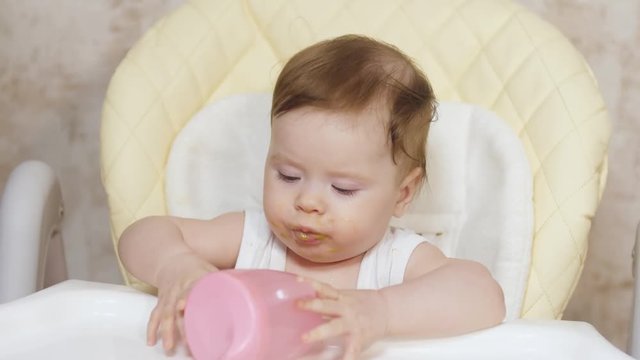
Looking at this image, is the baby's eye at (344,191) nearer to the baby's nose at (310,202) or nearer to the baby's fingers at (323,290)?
the baby's nose at (310,202)

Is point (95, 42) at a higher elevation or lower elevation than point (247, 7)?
lower

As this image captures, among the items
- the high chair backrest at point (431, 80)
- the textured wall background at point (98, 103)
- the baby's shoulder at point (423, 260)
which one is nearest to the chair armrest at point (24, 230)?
the high chair backrest at point (431, 80)

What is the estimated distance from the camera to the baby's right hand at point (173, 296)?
29.7 inches

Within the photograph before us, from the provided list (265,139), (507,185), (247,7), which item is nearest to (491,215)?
(507,185)

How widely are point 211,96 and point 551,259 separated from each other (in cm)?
46

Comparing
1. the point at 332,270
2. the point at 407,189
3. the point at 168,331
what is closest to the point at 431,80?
the point at 407,189

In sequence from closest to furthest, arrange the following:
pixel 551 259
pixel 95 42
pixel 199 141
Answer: pixel 551 259 < pixel 199 141 < pixel 95 42

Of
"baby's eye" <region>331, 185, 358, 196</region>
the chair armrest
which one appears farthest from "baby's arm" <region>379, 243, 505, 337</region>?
the chair armrest

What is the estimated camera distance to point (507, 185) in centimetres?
103

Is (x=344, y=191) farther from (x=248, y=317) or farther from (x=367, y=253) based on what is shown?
(x=248, y=317)

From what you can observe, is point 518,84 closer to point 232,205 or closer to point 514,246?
point 514,246

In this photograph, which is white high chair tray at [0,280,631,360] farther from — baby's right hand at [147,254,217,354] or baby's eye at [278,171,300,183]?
baby's eye at [278,171,300,183]

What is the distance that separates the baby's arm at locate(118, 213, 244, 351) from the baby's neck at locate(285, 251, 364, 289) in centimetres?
7

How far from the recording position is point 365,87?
0.90m
